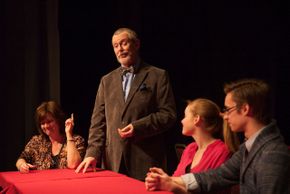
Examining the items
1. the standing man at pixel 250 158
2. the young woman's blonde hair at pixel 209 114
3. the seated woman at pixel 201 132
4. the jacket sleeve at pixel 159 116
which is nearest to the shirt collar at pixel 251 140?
the standing man at pixel 250 158

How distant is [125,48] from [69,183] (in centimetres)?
104

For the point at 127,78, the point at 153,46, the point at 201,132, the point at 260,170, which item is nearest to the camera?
the point at 260,170

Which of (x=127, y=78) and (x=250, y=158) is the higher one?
(x=127, y=78)

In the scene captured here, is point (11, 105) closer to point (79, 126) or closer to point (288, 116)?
point (79, 126)

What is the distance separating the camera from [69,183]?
95.0 inches

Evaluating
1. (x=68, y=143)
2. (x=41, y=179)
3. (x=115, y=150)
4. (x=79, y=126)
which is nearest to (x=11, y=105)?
(x=79, y=126)

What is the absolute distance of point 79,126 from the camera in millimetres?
4859

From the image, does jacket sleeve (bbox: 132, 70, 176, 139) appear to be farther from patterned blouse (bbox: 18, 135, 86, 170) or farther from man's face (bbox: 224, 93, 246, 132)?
man's face (bbox: 224, 93, 246, 132)

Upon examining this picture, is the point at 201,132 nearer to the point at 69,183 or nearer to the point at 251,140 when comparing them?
the point at 251,140

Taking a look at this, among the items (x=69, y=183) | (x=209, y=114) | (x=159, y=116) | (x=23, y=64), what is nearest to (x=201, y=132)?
(x=209, y=114)

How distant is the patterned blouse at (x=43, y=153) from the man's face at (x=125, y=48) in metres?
0.66

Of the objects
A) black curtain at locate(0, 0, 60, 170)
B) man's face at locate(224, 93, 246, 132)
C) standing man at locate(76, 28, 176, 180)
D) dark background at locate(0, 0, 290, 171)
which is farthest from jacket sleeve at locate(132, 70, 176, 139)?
black curtain at locate(0, 0, 60, 170)

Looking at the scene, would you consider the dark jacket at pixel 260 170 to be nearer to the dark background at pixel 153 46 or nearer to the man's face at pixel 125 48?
the man's face at pixel 125 48

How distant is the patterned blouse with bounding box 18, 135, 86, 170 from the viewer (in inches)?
135
